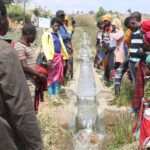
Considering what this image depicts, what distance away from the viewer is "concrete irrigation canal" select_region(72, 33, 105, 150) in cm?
673

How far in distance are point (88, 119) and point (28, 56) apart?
2.85 m

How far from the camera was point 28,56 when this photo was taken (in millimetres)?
5695

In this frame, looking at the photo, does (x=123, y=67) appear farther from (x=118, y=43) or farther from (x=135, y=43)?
(x=118, y=43)

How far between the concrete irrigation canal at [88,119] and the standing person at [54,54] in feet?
2.29

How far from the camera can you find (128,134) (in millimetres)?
5926

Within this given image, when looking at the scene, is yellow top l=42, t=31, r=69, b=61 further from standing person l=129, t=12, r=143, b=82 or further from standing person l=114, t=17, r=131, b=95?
standing person l=129, t=12, r=143, b=82

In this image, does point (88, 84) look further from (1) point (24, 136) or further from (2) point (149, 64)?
(1) point (24, 136)

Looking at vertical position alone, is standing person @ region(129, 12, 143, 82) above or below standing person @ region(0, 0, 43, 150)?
below

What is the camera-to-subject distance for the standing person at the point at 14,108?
7.84 feet

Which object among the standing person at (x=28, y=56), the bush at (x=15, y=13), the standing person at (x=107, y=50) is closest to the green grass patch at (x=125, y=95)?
the standing person at (x=107, y=50)

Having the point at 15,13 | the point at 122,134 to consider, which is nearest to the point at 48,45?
the point at 122,134

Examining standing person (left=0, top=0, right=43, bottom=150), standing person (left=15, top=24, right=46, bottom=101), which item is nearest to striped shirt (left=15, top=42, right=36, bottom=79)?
standing person (left=15, top=24, right=46, bottom=101)

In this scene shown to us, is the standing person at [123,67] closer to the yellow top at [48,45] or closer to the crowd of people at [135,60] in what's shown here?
the crowd of people at [135,60]

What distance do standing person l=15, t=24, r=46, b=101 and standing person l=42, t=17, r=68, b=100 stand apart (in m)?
2.13
